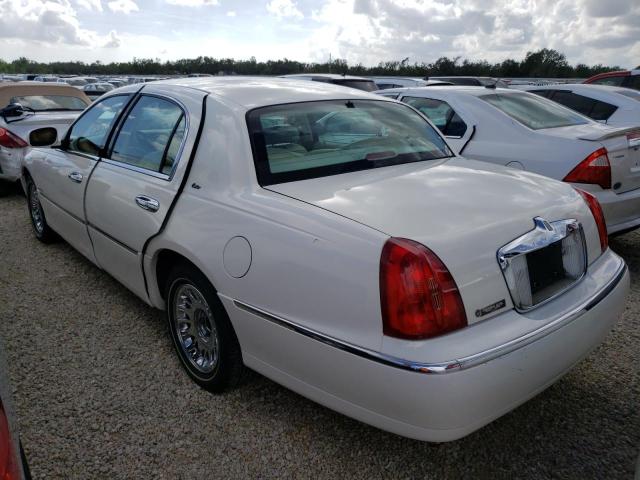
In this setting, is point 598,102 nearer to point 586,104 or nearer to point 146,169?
point 586,104

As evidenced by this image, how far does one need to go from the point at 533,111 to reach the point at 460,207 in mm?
3649

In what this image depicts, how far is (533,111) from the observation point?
521 cm

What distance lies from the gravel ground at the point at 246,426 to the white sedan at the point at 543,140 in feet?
4.26

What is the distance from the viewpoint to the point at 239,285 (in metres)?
2.27

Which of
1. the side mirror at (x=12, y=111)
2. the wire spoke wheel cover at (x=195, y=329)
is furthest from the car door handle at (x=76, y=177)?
the side mirror at (x=12, y=111)

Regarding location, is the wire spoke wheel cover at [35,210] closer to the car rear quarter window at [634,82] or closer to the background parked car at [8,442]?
the background parked car at [8,442]

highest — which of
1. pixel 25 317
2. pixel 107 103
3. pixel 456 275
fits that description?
pixel 107 103

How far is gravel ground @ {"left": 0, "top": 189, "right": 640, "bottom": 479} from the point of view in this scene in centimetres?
223

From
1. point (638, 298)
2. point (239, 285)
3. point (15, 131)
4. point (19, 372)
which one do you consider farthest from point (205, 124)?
point (15, 131)

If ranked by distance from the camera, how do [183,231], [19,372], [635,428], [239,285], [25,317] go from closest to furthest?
1. [239,285]
2. [635,428]
3. [183,231]
4. [19,372]
5. [25,317]

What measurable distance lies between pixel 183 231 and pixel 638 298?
10.9ft

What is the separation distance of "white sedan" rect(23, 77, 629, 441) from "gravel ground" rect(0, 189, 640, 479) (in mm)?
289

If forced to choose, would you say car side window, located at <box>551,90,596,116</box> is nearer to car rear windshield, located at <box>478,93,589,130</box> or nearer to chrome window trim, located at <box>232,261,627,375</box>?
car rear windshield, located at <box>478,93,589,130</box>

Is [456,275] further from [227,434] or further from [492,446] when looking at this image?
[227,434]
